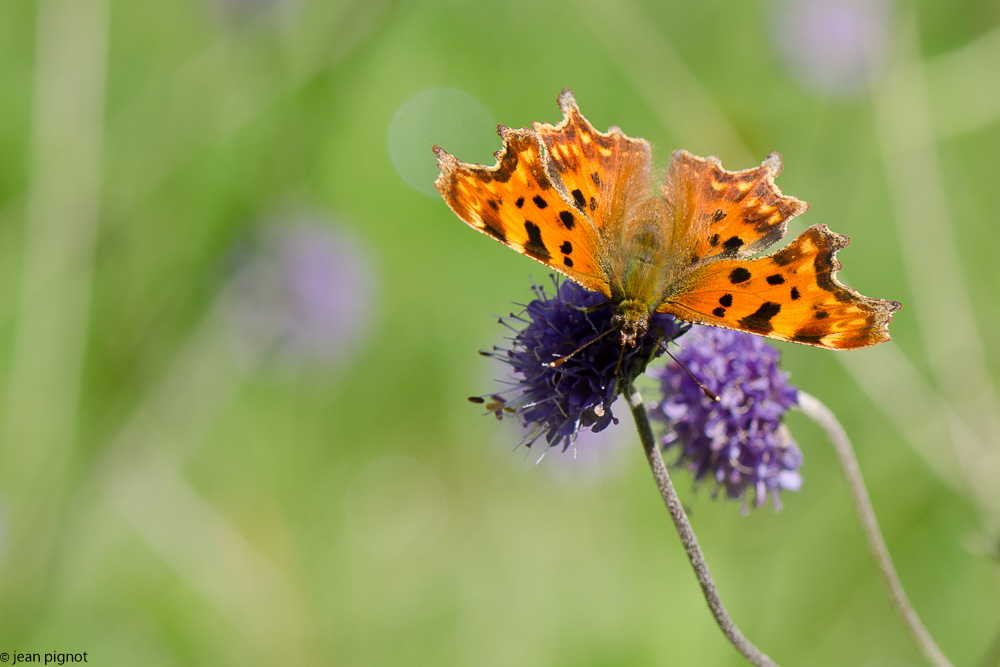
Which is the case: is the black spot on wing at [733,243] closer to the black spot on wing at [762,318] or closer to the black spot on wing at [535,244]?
the black spot on wing at [762,318]

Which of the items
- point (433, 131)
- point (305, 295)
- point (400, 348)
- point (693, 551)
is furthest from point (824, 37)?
point (693, 551)

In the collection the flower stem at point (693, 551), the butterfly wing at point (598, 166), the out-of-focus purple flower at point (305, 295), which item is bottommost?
the flower stem at point (693, 551)

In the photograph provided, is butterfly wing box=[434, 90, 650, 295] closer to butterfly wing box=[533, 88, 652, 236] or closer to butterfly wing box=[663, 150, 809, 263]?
butterfly wing box=[533, 88, 652, 236]


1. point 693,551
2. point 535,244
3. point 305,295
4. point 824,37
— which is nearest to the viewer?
point 693,551

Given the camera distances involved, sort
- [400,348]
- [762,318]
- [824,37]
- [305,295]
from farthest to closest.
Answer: [824,37] < [400,348] < [305,295] < [762,318]

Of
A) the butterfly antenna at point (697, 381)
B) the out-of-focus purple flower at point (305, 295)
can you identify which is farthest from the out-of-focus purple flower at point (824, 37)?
the butterfly antenna at point (697, 381)

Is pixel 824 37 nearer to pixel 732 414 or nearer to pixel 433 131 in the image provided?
pixel 433 131

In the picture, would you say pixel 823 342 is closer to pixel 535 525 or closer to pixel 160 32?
pixel 535 525
